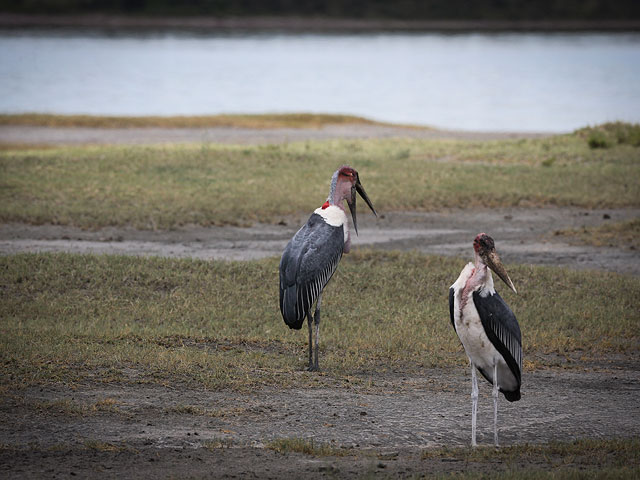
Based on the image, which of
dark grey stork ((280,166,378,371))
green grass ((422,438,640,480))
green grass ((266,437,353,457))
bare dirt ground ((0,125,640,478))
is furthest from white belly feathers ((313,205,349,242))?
green grass ((422,438,640,480))

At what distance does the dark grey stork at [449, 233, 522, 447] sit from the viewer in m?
7.38

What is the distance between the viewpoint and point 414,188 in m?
20.1

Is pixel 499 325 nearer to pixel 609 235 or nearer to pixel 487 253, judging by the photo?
pixel 487 253

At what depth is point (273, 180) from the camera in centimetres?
2097

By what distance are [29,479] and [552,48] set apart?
131 metres

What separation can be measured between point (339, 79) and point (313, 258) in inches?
3086

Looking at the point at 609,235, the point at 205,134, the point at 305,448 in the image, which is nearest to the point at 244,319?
the point at 305,448

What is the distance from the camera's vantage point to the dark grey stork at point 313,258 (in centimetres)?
917

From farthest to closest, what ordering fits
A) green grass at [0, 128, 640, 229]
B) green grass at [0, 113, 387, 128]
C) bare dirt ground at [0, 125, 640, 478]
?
green grass at [0, 113, 387, 128]
green grass at [0, 128, 640, 229]
bare dirt ground at [0, 125, 640, 478]

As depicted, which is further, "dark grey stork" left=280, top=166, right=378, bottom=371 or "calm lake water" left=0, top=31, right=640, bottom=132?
"calm lake water" left=0, top=31, right=640, bottom=132

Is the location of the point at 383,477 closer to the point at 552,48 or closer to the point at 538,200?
the point at 538,200

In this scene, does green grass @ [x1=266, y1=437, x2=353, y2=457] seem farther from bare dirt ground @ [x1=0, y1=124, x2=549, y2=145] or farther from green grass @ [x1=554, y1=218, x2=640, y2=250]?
bare dirt ground @ [x1=0, y1=124, x2=549, y2=145]

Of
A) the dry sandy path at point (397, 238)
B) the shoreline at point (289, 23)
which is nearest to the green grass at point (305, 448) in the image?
the dry sandy path at point (397, 238)

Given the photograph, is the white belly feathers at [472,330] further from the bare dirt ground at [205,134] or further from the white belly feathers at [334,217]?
the bare dirt ground at [205,134]
